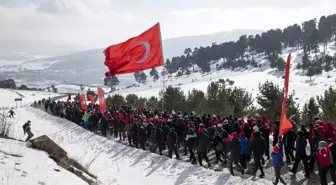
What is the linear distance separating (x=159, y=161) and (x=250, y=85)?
231 feet

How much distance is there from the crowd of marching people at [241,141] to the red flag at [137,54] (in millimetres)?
3353

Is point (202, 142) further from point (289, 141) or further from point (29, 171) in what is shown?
point (29, 171)

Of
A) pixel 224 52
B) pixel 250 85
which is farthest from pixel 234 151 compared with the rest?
pixel 224 52

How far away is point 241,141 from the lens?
13.2 meters

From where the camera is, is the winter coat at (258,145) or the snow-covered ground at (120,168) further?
the winter coat at (258,145)

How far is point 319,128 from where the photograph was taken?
1229 cm

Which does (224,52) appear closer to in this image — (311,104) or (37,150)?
(311,104)

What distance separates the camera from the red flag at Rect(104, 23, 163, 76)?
1616 centimetres

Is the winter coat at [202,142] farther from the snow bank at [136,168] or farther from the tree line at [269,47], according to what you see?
the tree line at [269,47]

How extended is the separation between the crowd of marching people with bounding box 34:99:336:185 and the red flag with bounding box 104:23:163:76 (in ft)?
11.0

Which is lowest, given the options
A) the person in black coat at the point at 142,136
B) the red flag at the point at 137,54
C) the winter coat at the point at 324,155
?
the person in black coat at the point at 142,136

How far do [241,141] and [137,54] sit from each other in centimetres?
639

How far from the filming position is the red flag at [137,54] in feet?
53.0

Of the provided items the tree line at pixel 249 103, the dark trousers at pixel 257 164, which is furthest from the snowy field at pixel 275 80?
the dark trousers at pixel 257 164
